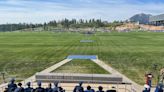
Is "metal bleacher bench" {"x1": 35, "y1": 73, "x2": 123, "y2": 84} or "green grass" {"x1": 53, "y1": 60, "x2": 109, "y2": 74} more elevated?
"metal bleacher bench" {"x1": 35, "y1": 73, "x2": 123, "y2": 84}

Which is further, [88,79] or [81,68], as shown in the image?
[81,68]

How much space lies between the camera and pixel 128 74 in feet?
94.8

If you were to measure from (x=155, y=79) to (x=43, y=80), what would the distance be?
389 inches

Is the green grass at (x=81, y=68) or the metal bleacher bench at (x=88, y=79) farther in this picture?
the green grass at (x=81, y=68)

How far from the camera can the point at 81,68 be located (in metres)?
32.3

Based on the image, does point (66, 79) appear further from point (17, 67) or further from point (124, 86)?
point (17, 67)

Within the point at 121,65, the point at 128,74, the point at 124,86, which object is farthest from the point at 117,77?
the point at 121,65

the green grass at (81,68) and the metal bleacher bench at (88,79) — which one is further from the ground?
the metal bleacher bench at (88,79)

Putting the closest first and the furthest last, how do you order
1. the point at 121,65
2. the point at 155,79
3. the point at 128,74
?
the point at 155,79 < the point at 128,74 < the point at 121,65

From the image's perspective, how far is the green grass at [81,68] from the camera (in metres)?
30.1

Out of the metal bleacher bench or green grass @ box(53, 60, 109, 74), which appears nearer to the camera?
the metal bleacher bench

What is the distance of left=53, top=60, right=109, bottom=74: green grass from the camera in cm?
3011

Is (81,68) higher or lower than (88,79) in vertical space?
lower

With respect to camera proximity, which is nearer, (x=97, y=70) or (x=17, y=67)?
(x=97, y=70)
